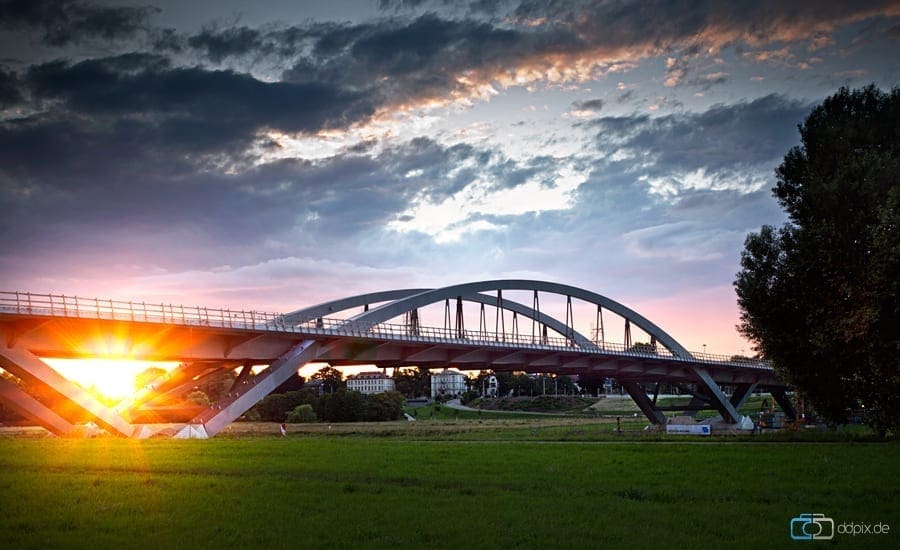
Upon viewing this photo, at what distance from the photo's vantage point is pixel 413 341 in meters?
59.9

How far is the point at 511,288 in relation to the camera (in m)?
78.8

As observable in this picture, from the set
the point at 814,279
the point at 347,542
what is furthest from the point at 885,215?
the point at 347,542

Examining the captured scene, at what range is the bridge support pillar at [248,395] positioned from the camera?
4466 centimetres

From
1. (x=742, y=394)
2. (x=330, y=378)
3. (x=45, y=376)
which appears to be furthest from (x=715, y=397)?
(x=330, y=378)

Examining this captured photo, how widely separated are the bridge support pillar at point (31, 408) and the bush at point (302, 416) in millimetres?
54027

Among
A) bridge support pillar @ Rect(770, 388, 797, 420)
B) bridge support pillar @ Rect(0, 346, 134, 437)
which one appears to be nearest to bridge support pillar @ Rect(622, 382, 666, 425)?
bridge support pillar @ Rect(770, 388, 797, 420)

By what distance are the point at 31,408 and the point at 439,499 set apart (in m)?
32.0

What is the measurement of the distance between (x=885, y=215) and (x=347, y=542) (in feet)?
87.4

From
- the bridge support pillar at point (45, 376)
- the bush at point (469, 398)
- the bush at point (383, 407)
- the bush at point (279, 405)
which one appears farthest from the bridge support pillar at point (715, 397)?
the bush at point (469, 398)

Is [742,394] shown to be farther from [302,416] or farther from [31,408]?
[31,408]

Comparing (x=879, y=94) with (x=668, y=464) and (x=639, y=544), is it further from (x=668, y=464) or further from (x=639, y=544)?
(x=639, y=544)

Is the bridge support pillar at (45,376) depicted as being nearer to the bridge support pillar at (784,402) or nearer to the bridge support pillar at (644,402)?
the bridge support pillar at (644,402)

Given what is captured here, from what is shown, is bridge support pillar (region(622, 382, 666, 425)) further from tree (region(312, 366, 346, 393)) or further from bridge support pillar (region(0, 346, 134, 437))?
tree (region(312, 366, 346, 393))

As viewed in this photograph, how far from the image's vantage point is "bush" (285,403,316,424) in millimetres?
95500
